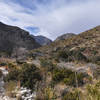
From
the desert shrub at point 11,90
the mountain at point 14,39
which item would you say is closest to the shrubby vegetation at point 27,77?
the desert shrub at point 11,90

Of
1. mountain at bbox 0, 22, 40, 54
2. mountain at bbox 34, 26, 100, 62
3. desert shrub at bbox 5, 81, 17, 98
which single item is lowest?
desert shrub at bbox 5, 81, 17, 98

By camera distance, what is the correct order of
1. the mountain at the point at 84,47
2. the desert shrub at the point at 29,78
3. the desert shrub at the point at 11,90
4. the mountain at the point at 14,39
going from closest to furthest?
the desert shrub at the point at 11,90 → the desert shrub at the point at 29,78 → the mountain at the point at 84,47 → the mountain at the point at 14,39

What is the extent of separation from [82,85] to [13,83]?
3.51m

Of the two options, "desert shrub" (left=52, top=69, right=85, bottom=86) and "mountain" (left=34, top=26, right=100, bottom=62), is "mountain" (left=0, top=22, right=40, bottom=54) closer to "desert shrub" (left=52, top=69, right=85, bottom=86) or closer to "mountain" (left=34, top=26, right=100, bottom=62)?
"mountain" (left=34, top=26, right=100, bottom=62)

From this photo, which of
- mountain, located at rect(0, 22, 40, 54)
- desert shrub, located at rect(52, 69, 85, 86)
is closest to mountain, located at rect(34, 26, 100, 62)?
desert shrub, located at rect(52, 69, 85, 86)

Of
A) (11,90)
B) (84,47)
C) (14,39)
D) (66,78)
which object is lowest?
(11,90)

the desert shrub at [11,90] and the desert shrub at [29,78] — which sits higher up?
the desert shrub at [29,78]

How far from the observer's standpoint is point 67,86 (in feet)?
17.5

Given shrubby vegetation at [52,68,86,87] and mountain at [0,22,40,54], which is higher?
mountain at [0,22,40,54]

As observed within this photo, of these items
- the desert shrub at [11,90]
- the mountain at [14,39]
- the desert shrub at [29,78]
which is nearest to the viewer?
the desert shrub at [11,90]

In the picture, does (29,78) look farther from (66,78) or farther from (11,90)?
(66,78)

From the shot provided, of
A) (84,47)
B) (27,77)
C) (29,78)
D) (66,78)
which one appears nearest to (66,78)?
(66,78)

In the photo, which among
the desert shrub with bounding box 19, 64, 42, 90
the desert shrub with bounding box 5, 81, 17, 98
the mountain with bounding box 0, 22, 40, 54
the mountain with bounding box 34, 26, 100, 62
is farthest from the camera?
the mountain with bounding box 0, 22, 40, 54

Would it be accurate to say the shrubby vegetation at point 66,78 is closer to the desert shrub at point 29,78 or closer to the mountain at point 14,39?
the desert shrub at point 29,78
